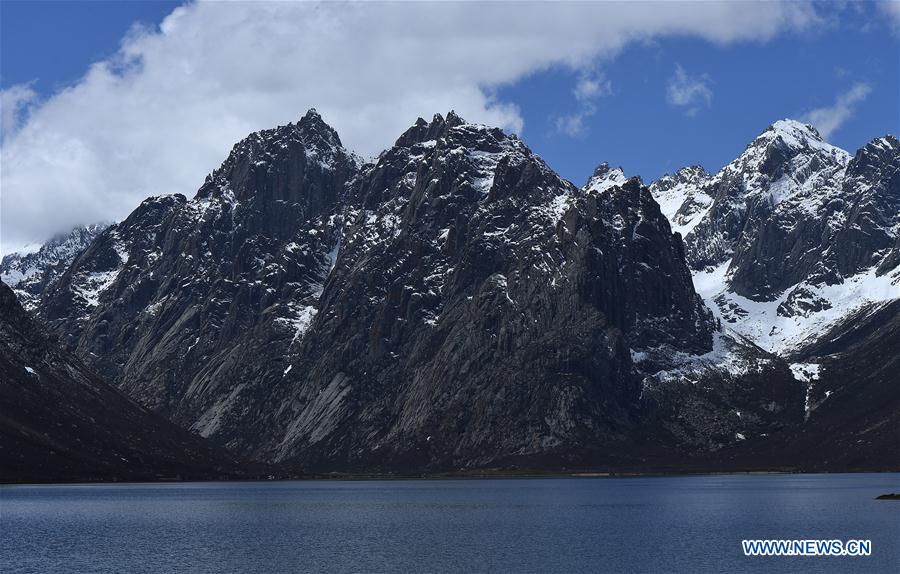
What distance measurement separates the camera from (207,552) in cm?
17238

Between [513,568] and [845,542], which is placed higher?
[845,542]

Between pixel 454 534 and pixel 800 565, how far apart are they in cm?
6511

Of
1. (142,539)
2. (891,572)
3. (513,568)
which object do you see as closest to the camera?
(891,572)

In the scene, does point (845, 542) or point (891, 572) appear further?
Answer: point (845, 542)

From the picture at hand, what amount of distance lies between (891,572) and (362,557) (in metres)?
65.7

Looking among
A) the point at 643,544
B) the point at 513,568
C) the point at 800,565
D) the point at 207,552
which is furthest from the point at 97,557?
the point at 800,565

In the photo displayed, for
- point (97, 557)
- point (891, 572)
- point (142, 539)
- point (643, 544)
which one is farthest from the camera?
point (142, 539)

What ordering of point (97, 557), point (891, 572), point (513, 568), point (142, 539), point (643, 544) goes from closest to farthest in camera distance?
point (891, 572)
point (513, 568)
point (97, 557)
point (643, 544)
point (142, 539)

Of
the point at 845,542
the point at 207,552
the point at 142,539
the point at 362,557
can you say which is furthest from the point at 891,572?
the point at 142,539

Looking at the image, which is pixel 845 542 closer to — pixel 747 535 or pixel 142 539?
pixel 747 535

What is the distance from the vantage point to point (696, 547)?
563 ft

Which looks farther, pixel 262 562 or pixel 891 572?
pixel 262 562

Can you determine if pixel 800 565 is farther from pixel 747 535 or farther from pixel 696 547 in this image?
pixel 747 535

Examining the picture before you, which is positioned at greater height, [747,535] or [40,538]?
[747,535]
